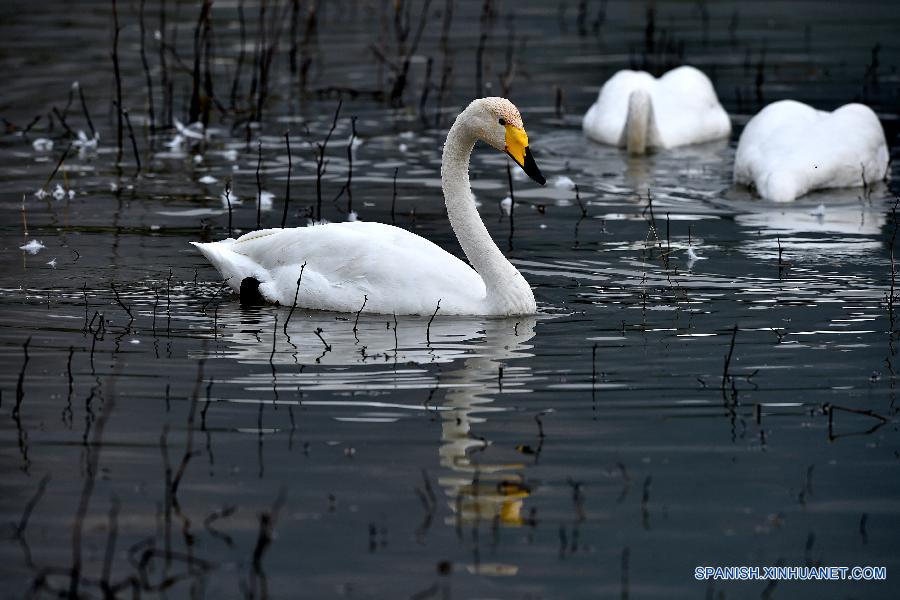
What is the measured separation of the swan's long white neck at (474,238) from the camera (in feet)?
33.2

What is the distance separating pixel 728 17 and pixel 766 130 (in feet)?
43.9

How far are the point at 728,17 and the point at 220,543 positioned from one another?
2446 cm

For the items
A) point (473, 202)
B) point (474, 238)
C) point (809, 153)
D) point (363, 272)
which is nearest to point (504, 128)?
point (473, 202)

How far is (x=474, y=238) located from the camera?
10.4m

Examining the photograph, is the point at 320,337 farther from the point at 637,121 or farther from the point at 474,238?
the point at 637,121

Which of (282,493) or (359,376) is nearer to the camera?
(282,493)

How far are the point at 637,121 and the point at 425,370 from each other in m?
9.45

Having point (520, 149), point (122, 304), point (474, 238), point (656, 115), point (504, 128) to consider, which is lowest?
point (122, 304)

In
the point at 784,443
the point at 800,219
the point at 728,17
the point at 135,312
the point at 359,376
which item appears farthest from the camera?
the point at 728,17

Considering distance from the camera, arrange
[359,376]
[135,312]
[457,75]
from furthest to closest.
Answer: [457,75] < [135,312] < [359,376]

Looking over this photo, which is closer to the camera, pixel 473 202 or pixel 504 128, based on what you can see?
pixel 504 128

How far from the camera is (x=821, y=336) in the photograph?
9531 millimetres

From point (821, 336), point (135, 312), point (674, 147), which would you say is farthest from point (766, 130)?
point (135, 312)

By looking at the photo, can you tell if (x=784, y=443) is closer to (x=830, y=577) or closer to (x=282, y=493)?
(x=830, y=577)
